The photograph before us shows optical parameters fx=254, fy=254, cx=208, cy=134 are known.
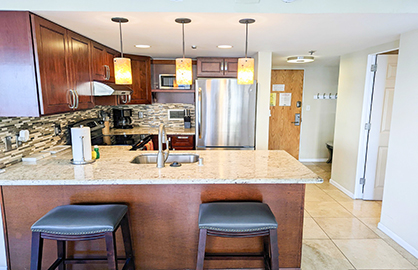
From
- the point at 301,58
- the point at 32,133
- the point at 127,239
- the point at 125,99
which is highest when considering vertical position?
the point at 301,58

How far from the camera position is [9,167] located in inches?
79.1

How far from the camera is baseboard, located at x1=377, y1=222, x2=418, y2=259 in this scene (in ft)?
7.62

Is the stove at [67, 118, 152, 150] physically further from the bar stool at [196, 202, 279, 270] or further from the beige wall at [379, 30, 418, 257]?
the beige wall at [379, 30, 418, 257]

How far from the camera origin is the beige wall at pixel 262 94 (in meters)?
3.50

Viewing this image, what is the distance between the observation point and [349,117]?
3656mm

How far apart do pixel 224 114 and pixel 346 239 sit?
207cm

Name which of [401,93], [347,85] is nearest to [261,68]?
[347,85]

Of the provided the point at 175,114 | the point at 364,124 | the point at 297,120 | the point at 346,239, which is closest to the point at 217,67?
the point at 175,114

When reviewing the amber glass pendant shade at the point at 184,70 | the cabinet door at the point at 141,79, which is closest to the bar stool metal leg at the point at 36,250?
the amber glass pendant shade at the point at 184,70

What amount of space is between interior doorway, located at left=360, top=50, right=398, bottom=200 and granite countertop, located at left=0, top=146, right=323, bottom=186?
71.4 inches

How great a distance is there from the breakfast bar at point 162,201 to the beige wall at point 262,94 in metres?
1.61

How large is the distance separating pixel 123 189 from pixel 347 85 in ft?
11.1

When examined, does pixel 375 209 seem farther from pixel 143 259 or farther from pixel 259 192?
pixel 143 259

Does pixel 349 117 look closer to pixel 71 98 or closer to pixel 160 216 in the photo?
pixel 160 216
